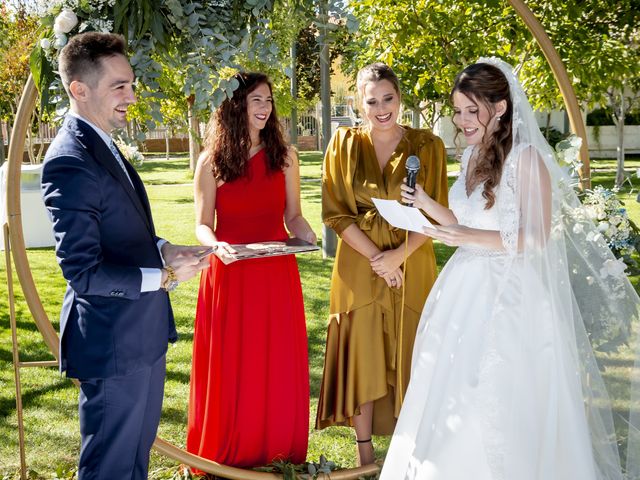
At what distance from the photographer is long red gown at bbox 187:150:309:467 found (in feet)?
12.8

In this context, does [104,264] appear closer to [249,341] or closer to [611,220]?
[249,341]

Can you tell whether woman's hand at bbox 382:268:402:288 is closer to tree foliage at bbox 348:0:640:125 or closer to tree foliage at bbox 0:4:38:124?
tree foliage at bbox 348:0:640:125

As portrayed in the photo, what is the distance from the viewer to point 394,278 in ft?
12.7

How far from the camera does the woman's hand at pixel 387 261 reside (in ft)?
12.5

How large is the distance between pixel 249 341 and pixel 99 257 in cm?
148

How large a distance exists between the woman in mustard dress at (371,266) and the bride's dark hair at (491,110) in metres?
0.59

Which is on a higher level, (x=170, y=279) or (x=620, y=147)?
(x=620, y=147)

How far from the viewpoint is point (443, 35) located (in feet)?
23.7

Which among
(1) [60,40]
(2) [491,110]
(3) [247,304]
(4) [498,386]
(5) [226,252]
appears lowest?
(4) [498,386]

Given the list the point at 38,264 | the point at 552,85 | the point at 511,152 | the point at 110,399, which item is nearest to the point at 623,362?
the point at 511,152

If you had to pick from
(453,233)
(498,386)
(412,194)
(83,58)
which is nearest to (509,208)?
(453,233)

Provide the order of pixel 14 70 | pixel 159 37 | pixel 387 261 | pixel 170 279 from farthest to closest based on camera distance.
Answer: pixel 14 70 → pixel 387 261 → pixel 159 37 → pixel 170 279

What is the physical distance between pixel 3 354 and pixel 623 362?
5150mm

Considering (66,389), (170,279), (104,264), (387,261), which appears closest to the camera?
(104,264)
